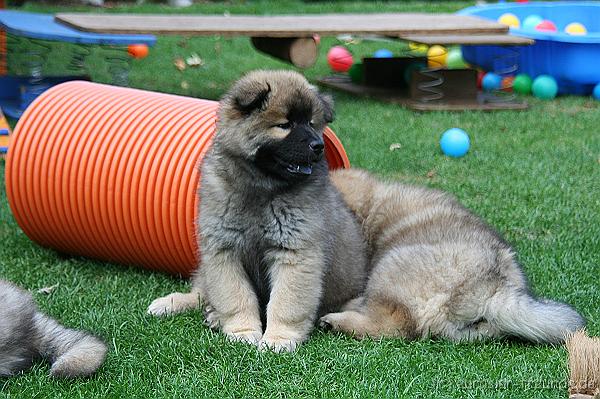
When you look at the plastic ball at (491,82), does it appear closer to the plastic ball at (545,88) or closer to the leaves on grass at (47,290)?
the plastic ball at (545,88)

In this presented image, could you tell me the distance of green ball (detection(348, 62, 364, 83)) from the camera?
453 inches

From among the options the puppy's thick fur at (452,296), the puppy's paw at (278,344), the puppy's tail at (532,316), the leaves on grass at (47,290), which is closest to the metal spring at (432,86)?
the puppy's thick fur at (452,296)

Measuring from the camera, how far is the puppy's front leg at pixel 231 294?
438 cm

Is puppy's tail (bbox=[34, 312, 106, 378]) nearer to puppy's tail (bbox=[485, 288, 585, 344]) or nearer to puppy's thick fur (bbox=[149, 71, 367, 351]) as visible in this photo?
puppy's thick fur (bbox=[149, 71, 367, 351])

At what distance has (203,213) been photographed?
4.49 metres

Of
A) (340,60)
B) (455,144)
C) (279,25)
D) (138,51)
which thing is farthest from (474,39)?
(138,51)

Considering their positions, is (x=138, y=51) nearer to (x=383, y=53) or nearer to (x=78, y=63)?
(x=78, y=63)

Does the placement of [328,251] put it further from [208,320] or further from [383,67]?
[383,67]

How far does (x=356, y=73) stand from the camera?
11570mm

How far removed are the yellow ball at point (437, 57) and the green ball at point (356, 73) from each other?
81 centimetres

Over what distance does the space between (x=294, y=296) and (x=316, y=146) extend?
70 centimetres

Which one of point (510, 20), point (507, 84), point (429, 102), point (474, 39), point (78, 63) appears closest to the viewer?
point (429, 102)

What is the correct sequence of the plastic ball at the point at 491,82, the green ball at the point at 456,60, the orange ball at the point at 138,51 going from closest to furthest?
the plastic ball at the point at 491,82, the green ball at the point at 456,60, the orange ball at the point at 138,51

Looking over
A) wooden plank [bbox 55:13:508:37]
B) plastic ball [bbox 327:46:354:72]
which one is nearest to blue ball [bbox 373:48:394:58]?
plastic ball [bbox 327:46:354:72]
